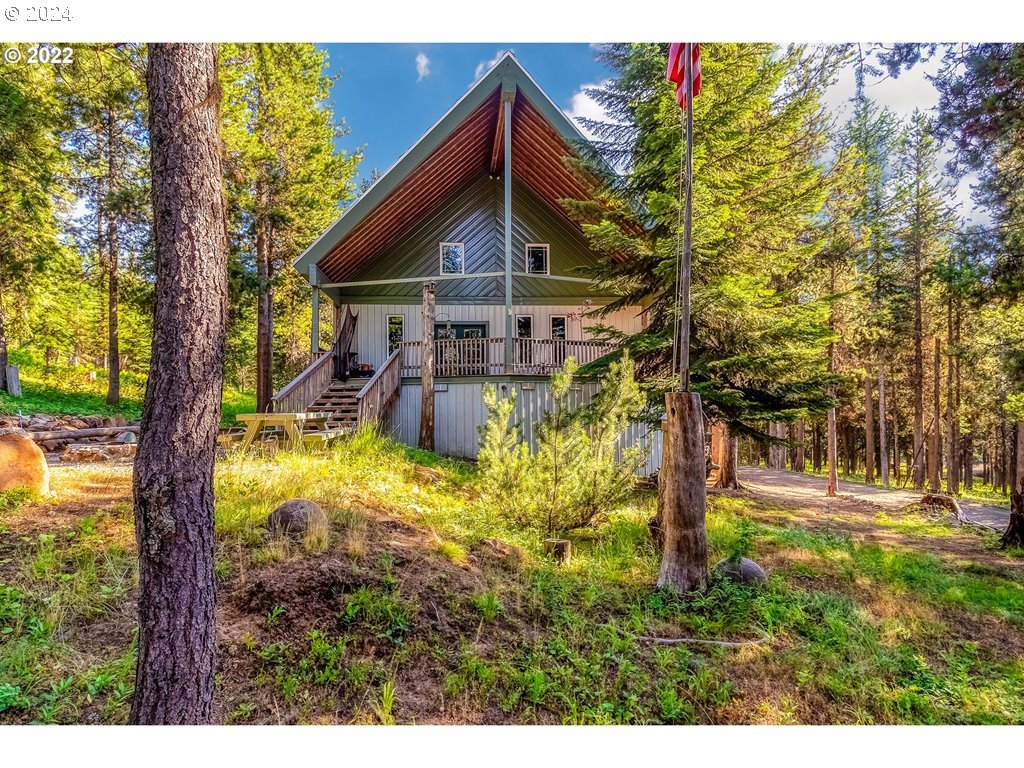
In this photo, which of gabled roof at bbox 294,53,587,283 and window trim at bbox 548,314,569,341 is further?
window trim at bbox 548,314,569,341

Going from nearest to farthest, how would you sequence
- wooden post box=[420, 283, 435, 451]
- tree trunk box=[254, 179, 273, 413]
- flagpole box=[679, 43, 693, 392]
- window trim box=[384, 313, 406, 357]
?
flagpole box=[679, 43, 693, 392]
wooden post box=[420, 283, 435, 451]
window trim box=[384, 313, 406, 357]
tree trunk box=[254, 179, 273, 413]

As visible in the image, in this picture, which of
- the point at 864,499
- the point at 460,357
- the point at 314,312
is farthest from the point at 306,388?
the point at 864,499

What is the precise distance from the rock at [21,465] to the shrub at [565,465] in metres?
4.32

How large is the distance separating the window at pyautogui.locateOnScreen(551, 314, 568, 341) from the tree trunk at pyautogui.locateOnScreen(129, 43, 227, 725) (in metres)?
10.5

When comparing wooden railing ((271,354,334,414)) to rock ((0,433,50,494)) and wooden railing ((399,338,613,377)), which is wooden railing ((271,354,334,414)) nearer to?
wooden railing ((399,338,613,377))

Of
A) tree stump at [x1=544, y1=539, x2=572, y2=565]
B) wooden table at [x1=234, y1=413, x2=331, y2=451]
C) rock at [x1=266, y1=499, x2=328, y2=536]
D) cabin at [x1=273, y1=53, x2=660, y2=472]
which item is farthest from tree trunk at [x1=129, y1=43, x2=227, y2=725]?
cabin at [x1=273, y1=53, x2=660, y2=472]

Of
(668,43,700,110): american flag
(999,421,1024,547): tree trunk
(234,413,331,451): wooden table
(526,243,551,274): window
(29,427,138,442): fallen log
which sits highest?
(526,243,551,274): window

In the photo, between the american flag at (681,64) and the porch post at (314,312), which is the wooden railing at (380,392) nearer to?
the porch post at (314,312)

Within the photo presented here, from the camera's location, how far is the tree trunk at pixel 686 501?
3998 millimetres

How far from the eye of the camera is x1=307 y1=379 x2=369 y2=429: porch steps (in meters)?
8.48

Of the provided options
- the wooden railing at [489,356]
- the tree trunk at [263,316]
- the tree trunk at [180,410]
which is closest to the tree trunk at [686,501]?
the tree trunk at [180,410]

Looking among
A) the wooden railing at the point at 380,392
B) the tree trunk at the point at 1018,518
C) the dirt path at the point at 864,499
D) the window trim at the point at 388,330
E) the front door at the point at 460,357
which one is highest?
the window trim at the point at 388,330

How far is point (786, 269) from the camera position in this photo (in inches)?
297
